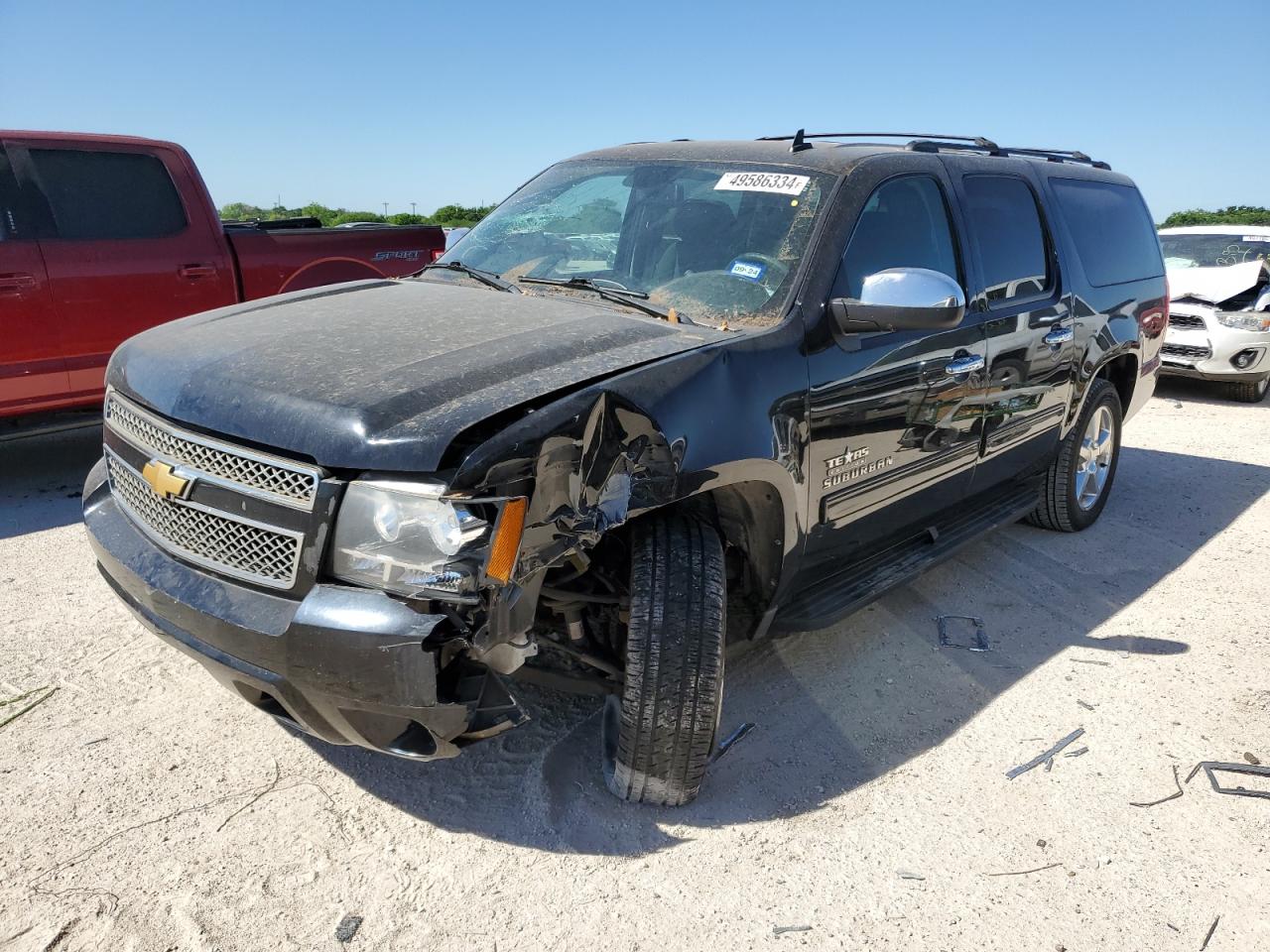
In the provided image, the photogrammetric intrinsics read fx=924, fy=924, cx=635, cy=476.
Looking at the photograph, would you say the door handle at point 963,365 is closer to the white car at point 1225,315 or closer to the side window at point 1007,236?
the side window at point 1007,236

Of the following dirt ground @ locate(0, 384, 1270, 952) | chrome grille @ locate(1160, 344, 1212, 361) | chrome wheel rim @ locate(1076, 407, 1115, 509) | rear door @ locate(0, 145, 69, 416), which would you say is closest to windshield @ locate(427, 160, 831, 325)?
dirt ground @ locate(0, 384, 1270, 952)

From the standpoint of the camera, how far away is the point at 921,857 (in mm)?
2561

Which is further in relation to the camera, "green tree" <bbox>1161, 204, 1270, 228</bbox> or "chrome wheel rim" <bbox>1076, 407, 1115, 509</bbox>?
"green tree" <bbox>1161, 204, 1270, 228</bbox>

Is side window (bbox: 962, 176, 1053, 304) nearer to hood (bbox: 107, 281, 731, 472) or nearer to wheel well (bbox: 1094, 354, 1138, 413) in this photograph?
wheel well (bbox: 1094, 354, 1138, 413)

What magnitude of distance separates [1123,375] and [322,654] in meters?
4.95

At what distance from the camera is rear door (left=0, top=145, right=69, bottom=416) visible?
509 centimetres

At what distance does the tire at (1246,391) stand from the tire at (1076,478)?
17.6 ft

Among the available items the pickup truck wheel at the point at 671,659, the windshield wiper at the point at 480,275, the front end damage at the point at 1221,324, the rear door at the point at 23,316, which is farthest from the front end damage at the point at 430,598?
the front end damage at the point at 1221,324

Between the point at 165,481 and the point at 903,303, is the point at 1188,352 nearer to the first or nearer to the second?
the point at 903,303

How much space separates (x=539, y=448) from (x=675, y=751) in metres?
1.01

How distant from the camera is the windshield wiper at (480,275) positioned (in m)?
3.43

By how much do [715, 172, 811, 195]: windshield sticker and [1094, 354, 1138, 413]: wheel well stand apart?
8.77ft

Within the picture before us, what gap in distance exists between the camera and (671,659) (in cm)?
251

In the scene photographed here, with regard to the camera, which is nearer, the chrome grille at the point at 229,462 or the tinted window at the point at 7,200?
the chrome grille at the point at 229,462
